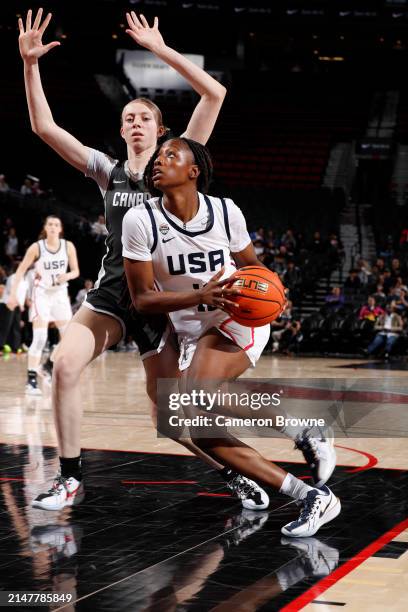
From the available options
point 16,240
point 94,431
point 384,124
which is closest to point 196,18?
point 384,124

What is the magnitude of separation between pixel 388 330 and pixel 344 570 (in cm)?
1273

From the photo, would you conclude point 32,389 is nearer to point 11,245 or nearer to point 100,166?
point 100,166

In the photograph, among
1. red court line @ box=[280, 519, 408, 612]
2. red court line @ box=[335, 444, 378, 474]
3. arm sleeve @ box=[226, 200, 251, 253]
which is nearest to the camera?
red court line @ box=[280, 519, 408, 612]

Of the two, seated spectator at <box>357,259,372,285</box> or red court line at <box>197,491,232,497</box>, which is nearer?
red court line at <box>197,491,232,497</box>

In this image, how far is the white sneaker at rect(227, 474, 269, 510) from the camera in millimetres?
4469

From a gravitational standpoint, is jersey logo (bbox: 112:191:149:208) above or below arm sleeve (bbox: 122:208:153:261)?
above

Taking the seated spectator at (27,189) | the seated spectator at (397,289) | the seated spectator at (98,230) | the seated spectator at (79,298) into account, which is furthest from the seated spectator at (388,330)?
the seated spectator at (27,189)

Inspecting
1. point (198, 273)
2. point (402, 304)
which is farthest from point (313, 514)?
point (402, 304)

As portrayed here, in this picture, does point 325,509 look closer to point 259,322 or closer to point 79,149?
point 259,322

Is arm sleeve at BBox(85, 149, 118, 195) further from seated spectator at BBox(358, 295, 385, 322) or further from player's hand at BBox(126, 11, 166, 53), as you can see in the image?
seated spectator at BBox(358, 295, 385, 322)

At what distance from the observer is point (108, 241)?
468 cm

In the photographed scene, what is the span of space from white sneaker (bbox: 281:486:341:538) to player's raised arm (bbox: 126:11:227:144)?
1.72 meters

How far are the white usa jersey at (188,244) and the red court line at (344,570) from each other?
114 cm

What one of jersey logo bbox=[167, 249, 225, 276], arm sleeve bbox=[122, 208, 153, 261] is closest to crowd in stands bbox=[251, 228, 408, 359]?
jersey logo bbox=[167, 249, 225, 276]
